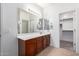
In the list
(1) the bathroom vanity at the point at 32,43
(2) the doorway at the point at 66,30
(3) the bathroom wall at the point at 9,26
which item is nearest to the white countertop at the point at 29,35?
(1) the bathroom vanity at the point at 32,43

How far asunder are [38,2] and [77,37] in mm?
965

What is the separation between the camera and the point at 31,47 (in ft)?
5.39

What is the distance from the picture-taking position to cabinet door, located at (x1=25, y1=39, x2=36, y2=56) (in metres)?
1.60

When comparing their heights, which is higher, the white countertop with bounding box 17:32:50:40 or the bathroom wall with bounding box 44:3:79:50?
the bathroom wall with bounding box 44:3:79:50

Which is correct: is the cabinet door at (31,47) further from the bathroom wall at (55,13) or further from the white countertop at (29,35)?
the bathroom wall at (55,13)

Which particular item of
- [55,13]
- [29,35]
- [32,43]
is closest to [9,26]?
[29,35]

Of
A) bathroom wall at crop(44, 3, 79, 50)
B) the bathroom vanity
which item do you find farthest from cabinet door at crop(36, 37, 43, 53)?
bathroom wall at crop(44, 3, 79, 50)

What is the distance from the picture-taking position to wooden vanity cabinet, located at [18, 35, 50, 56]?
1601mm

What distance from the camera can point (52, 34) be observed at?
172 centimetres

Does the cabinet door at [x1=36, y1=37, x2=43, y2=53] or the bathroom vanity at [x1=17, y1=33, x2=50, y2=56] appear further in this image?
the cabinet door at [x1=36, y1=37, x2=43, y2=53]

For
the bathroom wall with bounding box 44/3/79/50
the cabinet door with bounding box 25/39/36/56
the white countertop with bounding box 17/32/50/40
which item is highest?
the bathroom wall with bounding box 44/3/79/50

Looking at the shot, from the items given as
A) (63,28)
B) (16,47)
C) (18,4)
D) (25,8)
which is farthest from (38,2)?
(16,47)

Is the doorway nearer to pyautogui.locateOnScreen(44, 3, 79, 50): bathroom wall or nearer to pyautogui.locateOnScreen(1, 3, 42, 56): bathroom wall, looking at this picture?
pyautogui.locateOnScreen(44, 3, 79, 50): bathroom wall

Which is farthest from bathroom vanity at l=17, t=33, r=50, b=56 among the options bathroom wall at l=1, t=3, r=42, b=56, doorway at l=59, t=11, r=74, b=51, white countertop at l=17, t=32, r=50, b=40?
doorway at l=59, t=11, r=74, b=51
